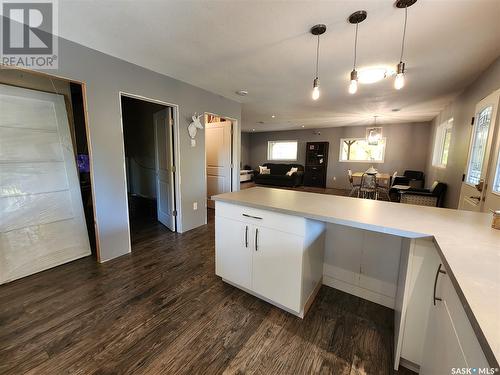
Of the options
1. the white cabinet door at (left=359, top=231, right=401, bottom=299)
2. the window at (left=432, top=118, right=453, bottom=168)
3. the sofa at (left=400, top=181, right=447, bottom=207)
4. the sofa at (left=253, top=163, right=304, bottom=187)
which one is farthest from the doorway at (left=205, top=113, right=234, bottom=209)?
the window at (left=432, top=118, right=453, bottom=168)

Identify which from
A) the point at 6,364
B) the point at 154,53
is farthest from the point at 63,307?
the point at 154,53

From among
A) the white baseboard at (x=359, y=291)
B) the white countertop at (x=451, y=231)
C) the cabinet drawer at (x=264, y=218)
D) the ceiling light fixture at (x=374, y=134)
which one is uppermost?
the ceiling light fixture at (x=374, y=134)

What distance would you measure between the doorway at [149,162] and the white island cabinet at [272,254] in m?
1.80

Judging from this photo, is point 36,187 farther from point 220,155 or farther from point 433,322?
point 433,322

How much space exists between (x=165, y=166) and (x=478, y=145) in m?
4.41

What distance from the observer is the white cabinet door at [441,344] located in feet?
2.42

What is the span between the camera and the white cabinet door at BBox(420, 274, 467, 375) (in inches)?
29.1

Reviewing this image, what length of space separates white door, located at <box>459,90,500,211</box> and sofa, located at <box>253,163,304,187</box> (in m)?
5.35

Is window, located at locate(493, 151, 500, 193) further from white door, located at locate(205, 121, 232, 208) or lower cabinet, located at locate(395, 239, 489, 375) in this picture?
white door, located at locate(205, 121, 232, 208)

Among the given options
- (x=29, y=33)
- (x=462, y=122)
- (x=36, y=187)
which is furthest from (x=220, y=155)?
(x=462, y=122)

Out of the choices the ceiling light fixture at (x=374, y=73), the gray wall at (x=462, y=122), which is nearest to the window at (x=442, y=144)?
the gray wall at (x=462, y=122)

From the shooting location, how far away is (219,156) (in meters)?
4.55

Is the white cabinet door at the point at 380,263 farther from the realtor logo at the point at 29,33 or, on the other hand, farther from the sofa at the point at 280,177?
the sofa at the point at 280,177

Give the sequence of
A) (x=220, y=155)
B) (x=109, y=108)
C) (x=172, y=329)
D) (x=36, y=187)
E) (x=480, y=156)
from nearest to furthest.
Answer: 1. (x=172, y=329)
2. (x=36, y=187)
3. (x=109, y=108)
4. (x=480, y=156)
5. (x=220, y=155)
